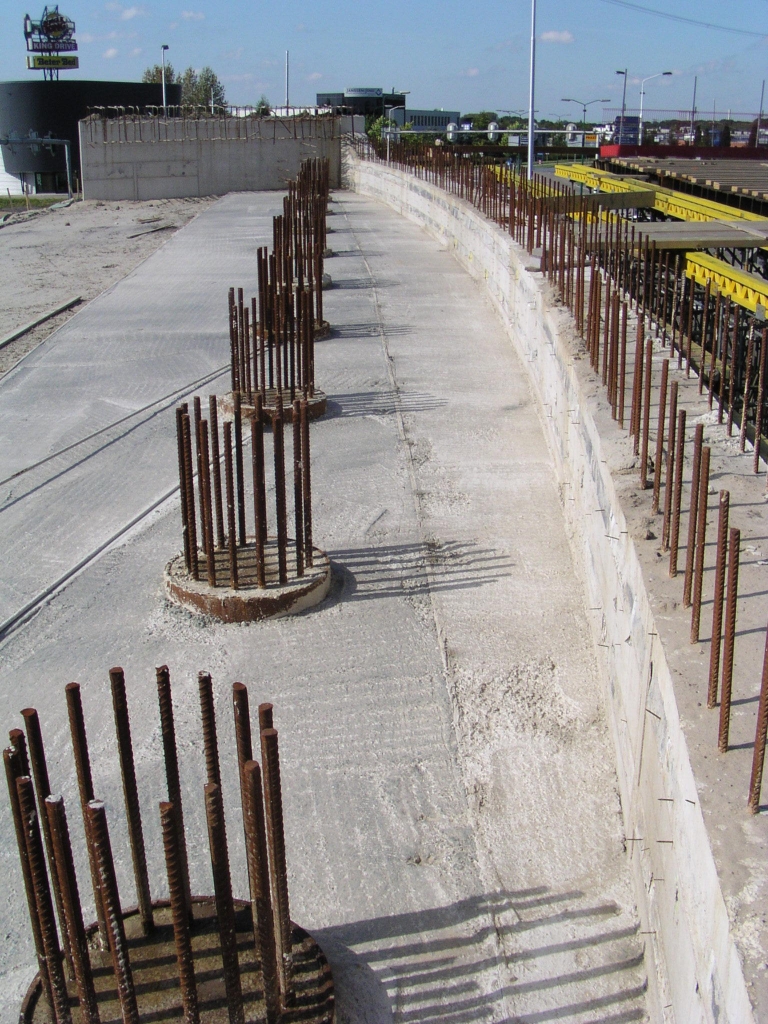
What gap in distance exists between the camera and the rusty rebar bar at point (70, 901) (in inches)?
106

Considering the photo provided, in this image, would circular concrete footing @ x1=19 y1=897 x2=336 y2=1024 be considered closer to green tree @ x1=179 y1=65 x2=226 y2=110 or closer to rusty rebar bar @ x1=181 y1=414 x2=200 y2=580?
rusty rebar bar @ x1=181 y1=414 x2=200 y2=580

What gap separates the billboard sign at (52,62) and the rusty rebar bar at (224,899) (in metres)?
91.8

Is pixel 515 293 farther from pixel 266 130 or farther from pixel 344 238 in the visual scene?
pixel 266 130

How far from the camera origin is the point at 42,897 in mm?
2848

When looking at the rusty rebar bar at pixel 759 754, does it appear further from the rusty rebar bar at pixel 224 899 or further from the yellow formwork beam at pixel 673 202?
the yellow formwork beam at pixel 673 202

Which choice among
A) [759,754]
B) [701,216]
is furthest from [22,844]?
[701,216]

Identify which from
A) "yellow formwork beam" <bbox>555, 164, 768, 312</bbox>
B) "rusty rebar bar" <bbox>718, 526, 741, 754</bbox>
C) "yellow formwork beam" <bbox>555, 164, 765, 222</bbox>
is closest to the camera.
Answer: "rusty rebar bar" <bbox>718, 526, 741, 754</bbox>

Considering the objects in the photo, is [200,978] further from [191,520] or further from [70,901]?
[191,520]

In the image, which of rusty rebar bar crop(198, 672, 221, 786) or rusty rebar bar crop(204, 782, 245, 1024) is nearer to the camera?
rusty rebar bar crop(204, 782, 245, 1024)

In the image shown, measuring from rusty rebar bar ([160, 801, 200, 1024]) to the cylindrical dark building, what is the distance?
7537cm

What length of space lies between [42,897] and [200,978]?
73cm

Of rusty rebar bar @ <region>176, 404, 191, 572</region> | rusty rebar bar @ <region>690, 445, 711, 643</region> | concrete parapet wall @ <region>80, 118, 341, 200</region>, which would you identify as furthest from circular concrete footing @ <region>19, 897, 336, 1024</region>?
concrete parapet wall @ <region>80, 118, 341, 200</region>

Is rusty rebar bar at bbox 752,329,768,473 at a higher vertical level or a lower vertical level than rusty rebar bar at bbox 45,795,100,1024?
higher

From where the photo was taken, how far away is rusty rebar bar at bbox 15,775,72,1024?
110 inches
